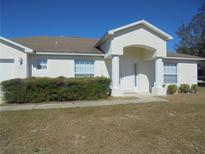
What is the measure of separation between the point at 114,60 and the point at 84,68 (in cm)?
266

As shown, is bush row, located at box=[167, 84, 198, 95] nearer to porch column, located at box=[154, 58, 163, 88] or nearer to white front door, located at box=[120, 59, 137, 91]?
porch column, located at box=[154, 58, 163, 88]

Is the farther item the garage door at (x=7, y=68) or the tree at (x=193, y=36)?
the tree at (x=193, y=36)

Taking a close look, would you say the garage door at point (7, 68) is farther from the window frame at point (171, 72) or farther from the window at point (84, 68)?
the window frame at point (171, 72)

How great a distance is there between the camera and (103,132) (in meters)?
5.36

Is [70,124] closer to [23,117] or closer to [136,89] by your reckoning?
[23,117]

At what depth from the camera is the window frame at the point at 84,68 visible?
46.2ft

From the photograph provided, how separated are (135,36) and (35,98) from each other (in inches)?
339

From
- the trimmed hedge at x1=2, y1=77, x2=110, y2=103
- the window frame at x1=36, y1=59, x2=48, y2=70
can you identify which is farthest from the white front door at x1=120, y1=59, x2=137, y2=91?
the window frame at x1=36, y1=59, x2=48, y2=70

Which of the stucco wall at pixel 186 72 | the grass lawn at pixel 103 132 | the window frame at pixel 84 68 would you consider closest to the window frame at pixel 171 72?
the stucco wall at pixel 186 72

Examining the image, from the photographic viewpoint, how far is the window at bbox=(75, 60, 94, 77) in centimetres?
1409

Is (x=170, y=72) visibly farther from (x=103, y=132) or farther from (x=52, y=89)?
(x=103, y=132)

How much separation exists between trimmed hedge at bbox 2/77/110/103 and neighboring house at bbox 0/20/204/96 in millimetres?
2110

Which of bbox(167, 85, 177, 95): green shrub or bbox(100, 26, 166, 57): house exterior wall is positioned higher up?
bbox(100, 26, 166, 57): house exterior wall

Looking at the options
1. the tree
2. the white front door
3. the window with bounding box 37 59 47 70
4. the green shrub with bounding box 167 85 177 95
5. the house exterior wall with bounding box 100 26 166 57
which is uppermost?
the tree
